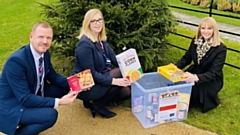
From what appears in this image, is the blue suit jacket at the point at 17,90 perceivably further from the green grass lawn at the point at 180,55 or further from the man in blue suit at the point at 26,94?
the green grass lawn at the point at 180,55

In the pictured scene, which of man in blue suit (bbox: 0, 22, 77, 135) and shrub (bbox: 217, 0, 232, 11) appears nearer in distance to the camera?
man in blue suit (bbox: 0, 22, 77, 135)

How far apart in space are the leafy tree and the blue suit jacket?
141 centimetres

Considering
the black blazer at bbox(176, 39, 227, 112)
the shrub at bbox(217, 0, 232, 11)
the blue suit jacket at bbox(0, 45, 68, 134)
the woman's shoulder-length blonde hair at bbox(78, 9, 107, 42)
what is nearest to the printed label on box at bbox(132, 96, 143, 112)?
the black blazer at bbox(176, 39, 227, 112)

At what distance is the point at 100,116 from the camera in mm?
3828

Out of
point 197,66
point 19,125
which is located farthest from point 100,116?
point 197,66

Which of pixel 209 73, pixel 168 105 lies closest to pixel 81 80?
pixel 168 105

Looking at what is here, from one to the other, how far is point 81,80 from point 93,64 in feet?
1.02

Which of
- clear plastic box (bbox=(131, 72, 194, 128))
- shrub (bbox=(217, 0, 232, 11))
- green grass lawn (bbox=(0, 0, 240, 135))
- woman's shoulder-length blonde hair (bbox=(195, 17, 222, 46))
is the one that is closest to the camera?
clear plastic box (bbox=(131, 72, 194, 128))

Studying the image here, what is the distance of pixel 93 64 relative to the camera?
138 inches

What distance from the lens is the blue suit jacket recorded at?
2879 millimetres

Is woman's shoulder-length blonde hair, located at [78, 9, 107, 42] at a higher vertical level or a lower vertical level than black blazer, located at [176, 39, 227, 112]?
higher

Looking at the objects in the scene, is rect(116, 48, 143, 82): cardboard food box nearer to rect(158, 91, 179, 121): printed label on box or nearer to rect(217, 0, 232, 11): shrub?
rect(158, 91, 179, 121): printed label on box

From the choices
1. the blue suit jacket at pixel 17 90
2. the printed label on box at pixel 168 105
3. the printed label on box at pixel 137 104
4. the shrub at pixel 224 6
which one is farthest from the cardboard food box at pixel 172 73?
the shrub at pixel 224 6

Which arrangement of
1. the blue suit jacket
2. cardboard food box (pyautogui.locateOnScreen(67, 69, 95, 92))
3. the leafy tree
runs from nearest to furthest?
the blue suit jacket → cardboard food box (pyautogui.locateOnScreen(67, 69, 95, 92)) → the leafy tree
